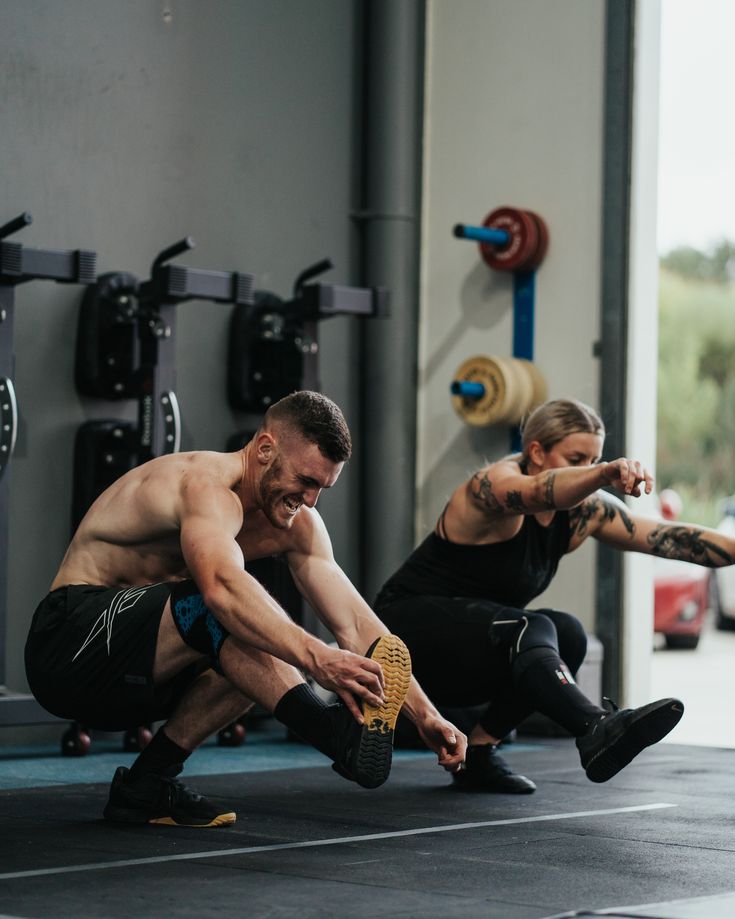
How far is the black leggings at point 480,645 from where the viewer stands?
3404 millimetres

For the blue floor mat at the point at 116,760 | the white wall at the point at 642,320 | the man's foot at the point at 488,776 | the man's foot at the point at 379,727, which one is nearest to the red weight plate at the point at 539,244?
the white wall at the point at 642,320

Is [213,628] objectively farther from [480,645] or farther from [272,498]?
[480,645]

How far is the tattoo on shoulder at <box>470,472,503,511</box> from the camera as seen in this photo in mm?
3484

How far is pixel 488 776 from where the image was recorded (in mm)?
3562

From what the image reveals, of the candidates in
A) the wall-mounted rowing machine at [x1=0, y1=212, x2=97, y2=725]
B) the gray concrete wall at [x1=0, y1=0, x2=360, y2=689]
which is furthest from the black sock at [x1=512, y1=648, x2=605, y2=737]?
the gray concrete wall at [x1=0, y1=0, x2=360, y2=689]

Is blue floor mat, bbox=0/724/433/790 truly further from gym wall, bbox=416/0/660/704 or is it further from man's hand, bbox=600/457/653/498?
man's hand, bbox=600/457/653/498

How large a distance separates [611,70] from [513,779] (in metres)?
2.94

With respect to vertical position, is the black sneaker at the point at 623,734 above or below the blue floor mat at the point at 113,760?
above

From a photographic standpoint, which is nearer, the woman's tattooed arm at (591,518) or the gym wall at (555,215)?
the woman's tattooed arm at (591,518)

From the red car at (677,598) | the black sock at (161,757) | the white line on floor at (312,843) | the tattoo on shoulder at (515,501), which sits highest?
the tattoo on shoulder at (515,501)

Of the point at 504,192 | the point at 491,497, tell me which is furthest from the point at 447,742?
the point at 504,192

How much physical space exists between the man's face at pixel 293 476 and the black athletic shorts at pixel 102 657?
27cm

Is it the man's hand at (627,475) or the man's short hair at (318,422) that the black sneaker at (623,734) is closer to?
the man's hand at (627,475)

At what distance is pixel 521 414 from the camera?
5414 millimetres
